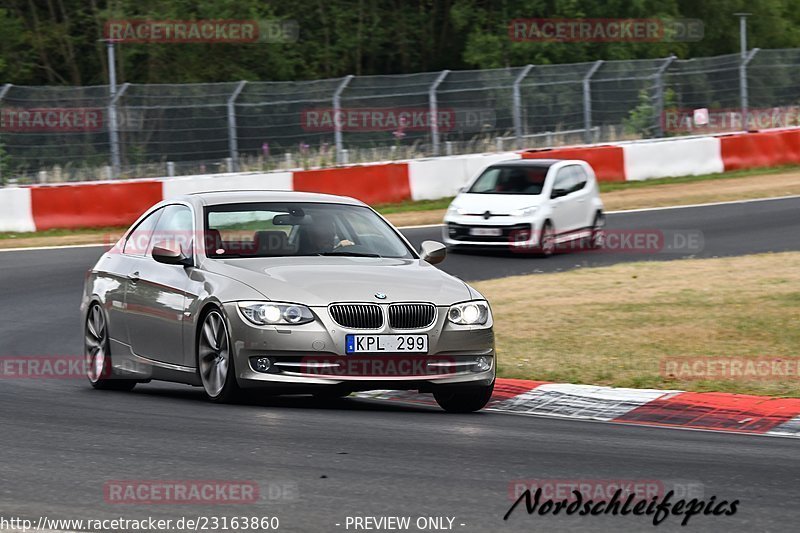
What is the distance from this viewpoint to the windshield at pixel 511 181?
21.9m

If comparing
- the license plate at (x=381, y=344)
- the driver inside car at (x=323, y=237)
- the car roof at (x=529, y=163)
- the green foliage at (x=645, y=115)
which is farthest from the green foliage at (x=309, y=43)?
the license plate at (x=381, y=344)

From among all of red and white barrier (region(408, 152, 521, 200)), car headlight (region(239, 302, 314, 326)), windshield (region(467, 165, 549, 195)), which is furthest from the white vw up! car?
car headlight (region(239, 302, 314, 326))

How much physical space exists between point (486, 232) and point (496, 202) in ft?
1.87

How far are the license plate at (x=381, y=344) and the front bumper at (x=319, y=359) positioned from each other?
3 centimetres

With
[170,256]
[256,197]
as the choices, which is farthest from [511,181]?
[170,256]

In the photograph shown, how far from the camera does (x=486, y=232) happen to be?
21156 millimetres

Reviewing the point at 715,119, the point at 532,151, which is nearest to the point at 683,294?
the point at 532,151

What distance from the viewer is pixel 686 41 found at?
5688cm

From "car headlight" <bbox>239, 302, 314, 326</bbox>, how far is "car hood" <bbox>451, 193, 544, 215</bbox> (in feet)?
39.8

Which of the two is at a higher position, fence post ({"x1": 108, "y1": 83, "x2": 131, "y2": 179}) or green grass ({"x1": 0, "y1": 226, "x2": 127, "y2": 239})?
fence post ({"x1": 108, "y1": 83, "x2": 131, "y2": 179})

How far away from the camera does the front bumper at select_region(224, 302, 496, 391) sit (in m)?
9.21

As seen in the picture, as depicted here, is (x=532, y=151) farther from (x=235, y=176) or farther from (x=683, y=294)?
(x=683, y=294)

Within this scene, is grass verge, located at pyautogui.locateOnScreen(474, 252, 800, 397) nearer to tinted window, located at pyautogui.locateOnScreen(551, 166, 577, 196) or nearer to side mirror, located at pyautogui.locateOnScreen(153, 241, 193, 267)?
side mirror, located at pyautogui.locateOnScreen(153, 241, 193, 267)

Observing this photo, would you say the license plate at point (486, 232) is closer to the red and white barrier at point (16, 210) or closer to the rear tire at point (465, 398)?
the red and white barrier at point (16, 210)
